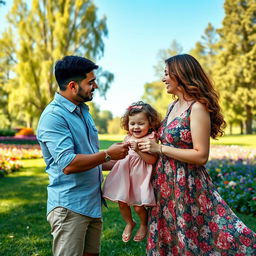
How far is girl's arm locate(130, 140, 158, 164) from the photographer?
2.33 meters

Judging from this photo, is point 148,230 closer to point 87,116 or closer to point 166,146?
point 166,146

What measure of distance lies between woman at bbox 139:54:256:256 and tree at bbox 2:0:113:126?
16220mm

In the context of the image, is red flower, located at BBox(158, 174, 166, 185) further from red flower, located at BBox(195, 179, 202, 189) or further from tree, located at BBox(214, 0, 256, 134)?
tree, located at BBox(214, 0, 256, 134)

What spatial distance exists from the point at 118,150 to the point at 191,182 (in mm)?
563

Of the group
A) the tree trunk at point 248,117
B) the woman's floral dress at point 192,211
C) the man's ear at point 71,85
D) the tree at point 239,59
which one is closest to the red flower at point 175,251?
the woman's floral dress at point 192,211

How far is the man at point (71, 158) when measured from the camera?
2.09m

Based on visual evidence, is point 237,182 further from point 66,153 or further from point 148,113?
point 66,153

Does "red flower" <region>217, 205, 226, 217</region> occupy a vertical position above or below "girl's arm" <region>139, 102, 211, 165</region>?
below

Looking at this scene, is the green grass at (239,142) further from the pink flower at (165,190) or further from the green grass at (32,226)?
the pink flower at (165,190)

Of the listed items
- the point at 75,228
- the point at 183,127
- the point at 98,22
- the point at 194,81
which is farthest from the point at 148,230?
the point at 98,22

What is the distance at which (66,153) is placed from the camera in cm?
206

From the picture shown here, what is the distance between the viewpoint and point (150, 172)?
7.93ft

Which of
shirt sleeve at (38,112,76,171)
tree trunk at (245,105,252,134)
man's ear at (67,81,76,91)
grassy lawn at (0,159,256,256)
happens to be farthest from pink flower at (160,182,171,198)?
tree trunk at (245,105,252,134)

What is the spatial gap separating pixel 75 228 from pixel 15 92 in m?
17.3
